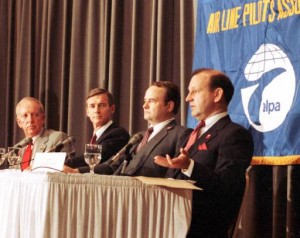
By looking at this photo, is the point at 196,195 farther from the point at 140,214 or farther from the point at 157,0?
the point at 157,0

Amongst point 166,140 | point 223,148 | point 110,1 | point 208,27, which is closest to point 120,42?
point 110,1

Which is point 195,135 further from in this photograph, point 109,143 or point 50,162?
point 109,143

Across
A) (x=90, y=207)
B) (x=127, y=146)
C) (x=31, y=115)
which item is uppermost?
(x=31, y=115)

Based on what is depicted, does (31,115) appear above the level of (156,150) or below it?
above

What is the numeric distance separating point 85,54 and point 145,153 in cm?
230

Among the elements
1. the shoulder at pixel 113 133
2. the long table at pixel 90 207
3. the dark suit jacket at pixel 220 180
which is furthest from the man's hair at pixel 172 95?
the long table at pixel 90 207

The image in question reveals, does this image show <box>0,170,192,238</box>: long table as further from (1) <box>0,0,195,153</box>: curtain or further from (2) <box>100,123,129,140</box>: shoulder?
(1) <box>0,0,195,153</box>: curtain

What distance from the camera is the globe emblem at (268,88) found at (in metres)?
4.04

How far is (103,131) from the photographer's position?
4934 millimetres

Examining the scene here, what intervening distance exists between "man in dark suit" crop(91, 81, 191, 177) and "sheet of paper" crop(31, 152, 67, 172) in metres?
0.55

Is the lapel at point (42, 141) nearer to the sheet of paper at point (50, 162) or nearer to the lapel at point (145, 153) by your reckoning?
the lapel at point (145, 153)

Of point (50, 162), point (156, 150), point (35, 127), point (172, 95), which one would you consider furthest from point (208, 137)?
point (35, 127)

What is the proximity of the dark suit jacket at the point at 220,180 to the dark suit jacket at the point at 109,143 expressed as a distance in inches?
50.7

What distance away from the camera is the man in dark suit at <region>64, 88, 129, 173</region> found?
482 cm
